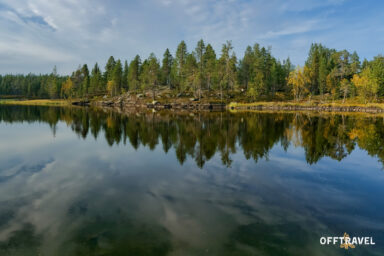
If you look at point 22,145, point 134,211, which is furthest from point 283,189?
point 22,145

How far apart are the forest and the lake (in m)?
81.5

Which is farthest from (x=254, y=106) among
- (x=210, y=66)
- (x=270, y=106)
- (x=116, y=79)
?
(x=116, y=79)

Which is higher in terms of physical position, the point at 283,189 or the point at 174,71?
the point at 174,71

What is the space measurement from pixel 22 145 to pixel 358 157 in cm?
2927

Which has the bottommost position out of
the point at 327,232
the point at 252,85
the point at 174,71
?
the point at 327,232

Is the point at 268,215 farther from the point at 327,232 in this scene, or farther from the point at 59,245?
the point at 59,245

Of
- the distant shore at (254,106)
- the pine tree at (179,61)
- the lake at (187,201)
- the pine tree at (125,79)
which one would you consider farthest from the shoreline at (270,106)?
the lake at (187,201)

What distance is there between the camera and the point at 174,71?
11594cm

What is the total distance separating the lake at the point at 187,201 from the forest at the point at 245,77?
81514 millimetres

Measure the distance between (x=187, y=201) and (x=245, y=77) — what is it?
119427 mm

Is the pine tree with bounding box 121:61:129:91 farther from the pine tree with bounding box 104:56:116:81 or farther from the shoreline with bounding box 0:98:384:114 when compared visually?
the shoreline with bounding box 0:98:384:114

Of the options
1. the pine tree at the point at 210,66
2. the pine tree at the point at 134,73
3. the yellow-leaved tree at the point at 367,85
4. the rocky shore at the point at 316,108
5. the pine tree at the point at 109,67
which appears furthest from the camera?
the pine tree at the point at 109,67

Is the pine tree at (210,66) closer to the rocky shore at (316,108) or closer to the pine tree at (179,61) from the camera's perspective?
the pine tree at (179,61)

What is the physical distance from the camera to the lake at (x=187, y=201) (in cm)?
667
